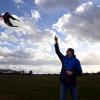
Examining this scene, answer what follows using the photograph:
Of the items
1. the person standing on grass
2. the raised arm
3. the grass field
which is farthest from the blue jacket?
the grass field

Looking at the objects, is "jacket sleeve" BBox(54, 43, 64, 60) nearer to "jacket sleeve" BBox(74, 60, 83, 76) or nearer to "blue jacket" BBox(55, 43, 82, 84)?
"blue jacket" BBox(55, 43, 82, 84)

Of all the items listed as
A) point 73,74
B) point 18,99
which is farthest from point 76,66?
point 18,99

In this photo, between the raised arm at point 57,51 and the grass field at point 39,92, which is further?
the grass field at point 39,92

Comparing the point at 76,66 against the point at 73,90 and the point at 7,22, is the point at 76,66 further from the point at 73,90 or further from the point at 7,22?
the point at 7,22

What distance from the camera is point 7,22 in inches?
427

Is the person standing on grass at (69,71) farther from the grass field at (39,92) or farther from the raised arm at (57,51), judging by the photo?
the grass field at (39,92)

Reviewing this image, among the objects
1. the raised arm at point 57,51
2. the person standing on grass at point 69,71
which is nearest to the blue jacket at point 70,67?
the person standing on grass at point 69,71

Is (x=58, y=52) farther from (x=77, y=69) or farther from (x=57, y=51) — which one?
(x=77, y=69)

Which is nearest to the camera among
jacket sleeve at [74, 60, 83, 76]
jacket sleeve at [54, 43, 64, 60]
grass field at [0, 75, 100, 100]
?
jacket sleeve at [74, 60, 83, 76]

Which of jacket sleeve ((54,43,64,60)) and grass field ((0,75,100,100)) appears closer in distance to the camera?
jacket sleeve ((54,43,64,60))

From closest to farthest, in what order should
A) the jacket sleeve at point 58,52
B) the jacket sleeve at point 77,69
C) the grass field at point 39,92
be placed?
the jacket sleeve at point 77,69
the jacket sleeve at point 58,52
the grass field at point 39,92

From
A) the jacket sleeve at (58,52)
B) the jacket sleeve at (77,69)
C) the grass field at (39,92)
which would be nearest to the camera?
the jacket sleeve at (77,69)

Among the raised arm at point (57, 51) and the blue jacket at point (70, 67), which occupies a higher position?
the raised arm at point (57, 51)

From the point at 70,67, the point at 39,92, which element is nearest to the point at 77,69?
the point at 70,67
